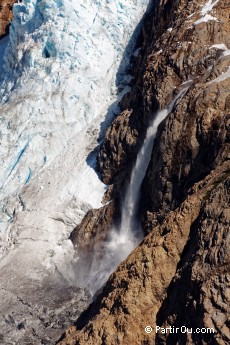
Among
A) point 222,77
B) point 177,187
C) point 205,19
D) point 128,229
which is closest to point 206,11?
point 205,19

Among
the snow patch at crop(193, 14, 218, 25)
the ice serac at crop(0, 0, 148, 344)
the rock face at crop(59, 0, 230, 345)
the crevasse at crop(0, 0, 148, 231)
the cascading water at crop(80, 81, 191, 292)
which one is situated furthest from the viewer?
the crevasse at crop(0, 0, 148, 231)

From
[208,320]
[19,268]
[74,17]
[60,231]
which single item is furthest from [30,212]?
[208,320]

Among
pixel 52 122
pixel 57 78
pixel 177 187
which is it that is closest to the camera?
pixel 177 187

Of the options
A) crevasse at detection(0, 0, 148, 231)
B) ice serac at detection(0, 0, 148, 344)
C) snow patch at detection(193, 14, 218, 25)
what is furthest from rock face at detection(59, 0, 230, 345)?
crevasse at detection(0, 0, 148, 231)

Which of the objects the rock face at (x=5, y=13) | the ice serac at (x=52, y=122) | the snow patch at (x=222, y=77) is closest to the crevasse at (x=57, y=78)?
the ice serac at (x=52, y=122)

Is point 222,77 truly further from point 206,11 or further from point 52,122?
point 52,122

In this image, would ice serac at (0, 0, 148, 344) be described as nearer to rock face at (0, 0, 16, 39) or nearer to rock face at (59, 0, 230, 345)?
rock face at (59, 0, 230, 345)
